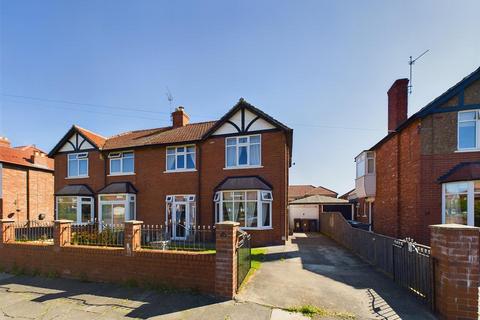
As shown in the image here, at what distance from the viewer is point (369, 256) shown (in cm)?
980

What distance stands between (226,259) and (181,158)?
33.9 feet

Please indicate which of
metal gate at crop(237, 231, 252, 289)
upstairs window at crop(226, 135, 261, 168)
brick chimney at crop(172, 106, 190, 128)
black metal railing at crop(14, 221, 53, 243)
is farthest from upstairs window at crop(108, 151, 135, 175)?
metal gate at crop(237, 231, 252, 289)

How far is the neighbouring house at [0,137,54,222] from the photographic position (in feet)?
61.5

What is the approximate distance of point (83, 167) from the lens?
18.2 metres

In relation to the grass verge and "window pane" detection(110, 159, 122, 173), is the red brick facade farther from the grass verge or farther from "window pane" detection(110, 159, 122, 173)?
"window pane" detection(110, 159, 122, 173)

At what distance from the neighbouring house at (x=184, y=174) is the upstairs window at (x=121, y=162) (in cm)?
7

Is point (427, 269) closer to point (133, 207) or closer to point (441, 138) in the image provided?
point (441, 138)

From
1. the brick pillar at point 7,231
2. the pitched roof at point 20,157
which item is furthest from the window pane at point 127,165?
the pitched roof at point 20,157

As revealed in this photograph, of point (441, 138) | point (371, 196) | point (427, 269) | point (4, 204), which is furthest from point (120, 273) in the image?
point (4, 204)

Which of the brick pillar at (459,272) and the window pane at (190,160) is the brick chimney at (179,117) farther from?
the brick pillar at (459,272)

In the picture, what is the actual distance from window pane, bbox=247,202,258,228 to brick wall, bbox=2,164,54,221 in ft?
59.0

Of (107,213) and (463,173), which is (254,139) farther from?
(107,213)

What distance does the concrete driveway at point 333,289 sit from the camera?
18.0ft

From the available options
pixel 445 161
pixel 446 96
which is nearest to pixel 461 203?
pixel 445 161
